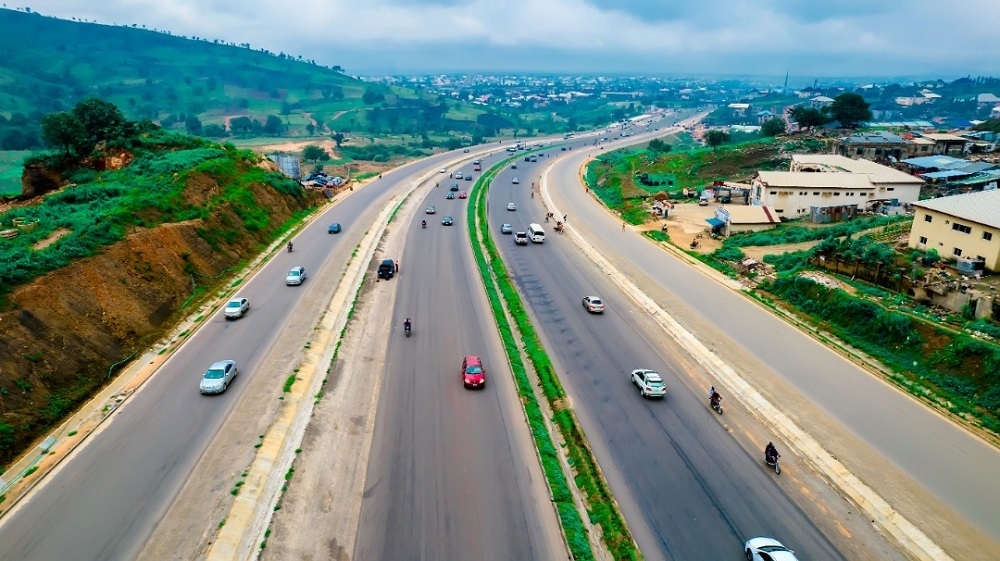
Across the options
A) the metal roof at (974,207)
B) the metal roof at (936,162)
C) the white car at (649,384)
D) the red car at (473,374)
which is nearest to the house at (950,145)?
the metal roof at (936,162)

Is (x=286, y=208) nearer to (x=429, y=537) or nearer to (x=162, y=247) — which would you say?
(x=162, y=247)

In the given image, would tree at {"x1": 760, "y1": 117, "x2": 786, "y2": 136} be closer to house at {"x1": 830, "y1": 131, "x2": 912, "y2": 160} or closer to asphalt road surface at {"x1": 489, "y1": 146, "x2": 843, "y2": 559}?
house at {"x1": 830, "y1": 131, "x2": 912, "y2": 160}

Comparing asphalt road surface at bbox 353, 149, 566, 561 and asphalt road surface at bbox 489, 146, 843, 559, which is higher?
asphalt road surface at bbox 353, 149, 566, 561

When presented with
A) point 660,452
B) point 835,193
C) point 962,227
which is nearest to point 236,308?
point 660,452

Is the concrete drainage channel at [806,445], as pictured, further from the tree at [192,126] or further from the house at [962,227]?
the tree at [192,126]

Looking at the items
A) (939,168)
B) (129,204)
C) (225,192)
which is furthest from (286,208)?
(939,168)

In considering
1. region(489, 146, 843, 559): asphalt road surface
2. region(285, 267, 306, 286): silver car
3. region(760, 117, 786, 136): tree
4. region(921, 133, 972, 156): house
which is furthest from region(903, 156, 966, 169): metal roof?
region(285, 267, 306, 286): silver car
